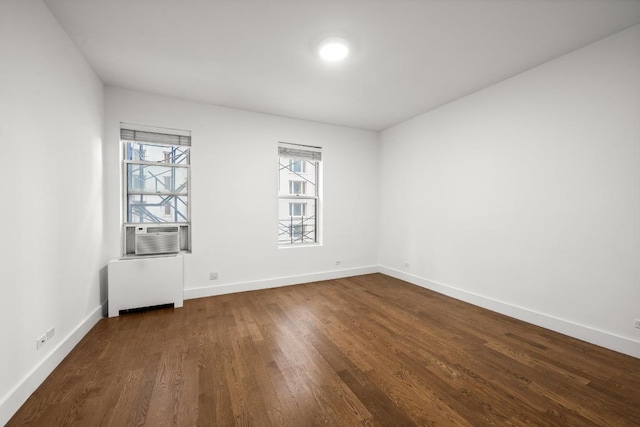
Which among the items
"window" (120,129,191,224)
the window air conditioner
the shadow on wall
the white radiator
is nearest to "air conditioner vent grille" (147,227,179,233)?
the window air conditioner

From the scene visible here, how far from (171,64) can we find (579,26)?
383cm

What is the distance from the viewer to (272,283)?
4.04 m

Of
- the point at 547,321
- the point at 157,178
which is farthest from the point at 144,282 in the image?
the point at 547,321

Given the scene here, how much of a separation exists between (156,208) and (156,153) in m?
0.77

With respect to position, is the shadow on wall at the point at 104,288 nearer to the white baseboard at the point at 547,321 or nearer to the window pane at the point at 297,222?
the window pane at the point at 297,222

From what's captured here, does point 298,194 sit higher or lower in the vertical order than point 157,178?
lower

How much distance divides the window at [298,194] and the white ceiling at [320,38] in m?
1.14

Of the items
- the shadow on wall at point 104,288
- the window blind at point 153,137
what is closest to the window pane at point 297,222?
the window blind at point 153,137

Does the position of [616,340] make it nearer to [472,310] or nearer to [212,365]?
[472,310]

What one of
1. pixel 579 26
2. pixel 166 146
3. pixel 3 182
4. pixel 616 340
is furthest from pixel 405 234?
pixel 3 182

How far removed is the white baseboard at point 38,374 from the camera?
1.46 metres

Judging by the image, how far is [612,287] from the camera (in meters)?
2.26

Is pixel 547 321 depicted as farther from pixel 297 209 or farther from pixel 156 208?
pixel 156 208

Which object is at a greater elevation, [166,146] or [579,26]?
[579,26]
